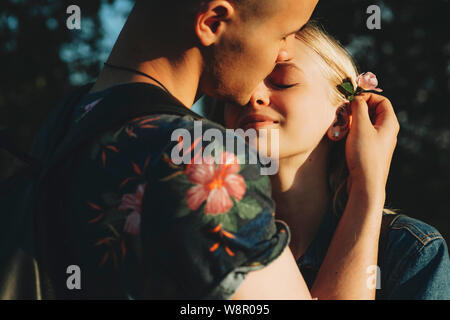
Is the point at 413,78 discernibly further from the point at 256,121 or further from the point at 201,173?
the point at 201,173

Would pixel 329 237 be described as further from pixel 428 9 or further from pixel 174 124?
pixel 428 9

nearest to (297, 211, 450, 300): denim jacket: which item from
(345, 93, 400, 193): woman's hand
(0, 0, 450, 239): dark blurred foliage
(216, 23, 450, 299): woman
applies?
(216, 23, 450, 299): woman

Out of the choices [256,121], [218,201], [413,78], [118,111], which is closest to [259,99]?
[256,121]

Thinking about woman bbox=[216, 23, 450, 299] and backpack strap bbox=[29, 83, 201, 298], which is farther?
woman bbox=[216, 23, 450, 299]

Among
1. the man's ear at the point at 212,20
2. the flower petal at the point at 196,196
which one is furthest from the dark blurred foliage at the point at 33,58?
the flower petal at the point at 196,196

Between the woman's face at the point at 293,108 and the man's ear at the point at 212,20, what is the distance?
1007mm

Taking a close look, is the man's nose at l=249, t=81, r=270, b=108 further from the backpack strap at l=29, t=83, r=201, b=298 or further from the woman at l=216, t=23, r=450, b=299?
the backpack strap at l=29, t=83, r=201, b=298

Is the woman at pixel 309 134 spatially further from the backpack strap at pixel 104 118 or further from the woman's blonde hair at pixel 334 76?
the backpack strap at pixel 104 118

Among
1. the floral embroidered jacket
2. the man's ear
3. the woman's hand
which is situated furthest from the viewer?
the woman's hand

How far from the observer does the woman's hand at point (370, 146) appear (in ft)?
7.04

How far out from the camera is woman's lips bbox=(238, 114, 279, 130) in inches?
99.1
